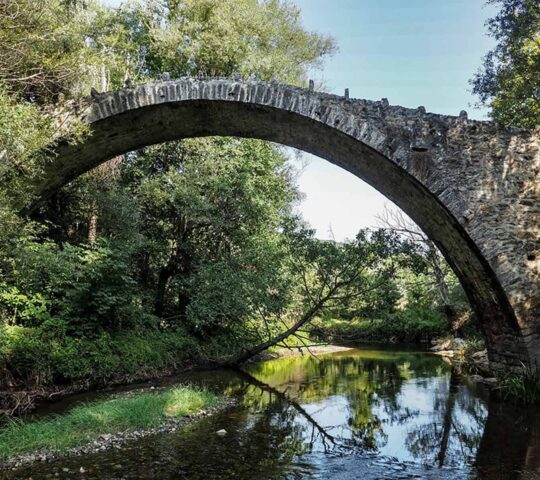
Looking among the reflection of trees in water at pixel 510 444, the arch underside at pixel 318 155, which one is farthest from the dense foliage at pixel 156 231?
the reflection of trees in water at pixel 510 444

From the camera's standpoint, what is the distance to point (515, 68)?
49.2 ft

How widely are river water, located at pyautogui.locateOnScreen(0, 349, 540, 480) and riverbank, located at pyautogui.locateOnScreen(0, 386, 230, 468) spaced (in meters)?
0.29

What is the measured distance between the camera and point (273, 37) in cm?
2056

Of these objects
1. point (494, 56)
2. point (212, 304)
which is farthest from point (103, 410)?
point (494, 56)

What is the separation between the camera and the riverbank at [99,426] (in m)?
Result: 6.03

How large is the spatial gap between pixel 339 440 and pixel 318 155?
21.2 ft

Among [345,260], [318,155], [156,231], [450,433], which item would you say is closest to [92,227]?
[156,231]

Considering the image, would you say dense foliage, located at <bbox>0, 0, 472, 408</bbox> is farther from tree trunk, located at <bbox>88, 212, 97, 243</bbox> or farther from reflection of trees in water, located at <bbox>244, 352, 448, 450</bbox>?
reflection of trees in water, located at <bbox>244, 352, 448, 450</bbox>

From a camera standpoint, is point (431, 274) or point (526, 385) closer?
point (526, 385)

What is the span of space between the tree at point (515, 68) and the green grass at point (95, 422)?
43.4 ft

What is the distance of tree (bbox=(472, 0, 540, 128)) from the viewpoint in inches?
552

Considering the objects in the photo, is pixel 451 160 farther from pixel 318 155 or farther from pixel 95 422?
pixel 95 422

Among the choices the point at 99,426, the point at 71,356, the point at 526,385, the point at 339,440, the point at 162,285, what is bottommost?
the point at 99,426

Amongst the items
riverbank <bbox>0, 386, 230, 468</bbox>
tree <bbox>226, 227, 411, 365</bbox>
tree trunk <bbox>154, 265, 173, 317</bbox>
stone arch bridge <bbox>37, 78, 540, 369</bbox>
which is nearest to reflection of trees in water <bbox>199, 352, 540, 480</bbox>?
riverbank <bbox>0, 386, 230, 468</bbox>
